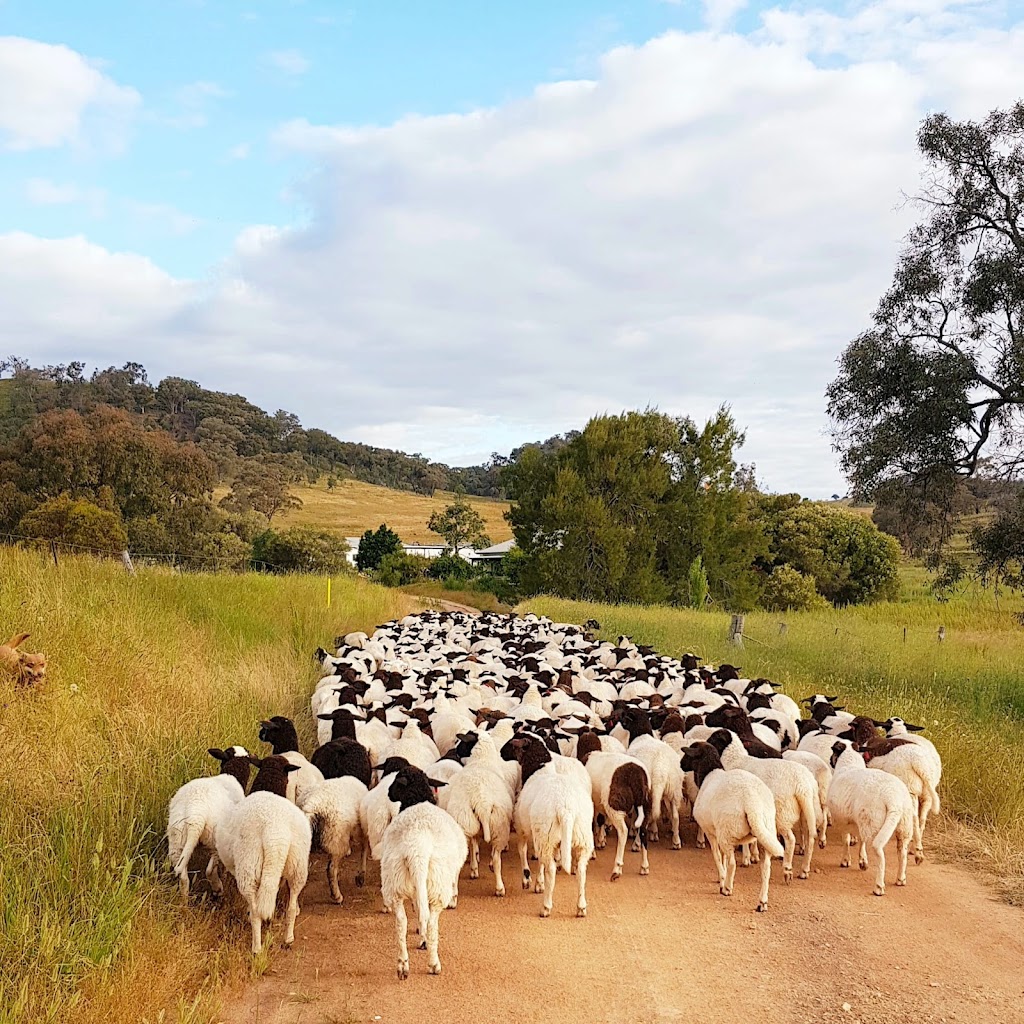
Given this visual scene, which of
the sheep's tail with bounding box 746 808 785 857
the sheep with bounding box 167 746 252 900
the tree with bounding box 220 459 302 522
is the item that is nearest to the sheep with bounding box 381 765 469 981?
the sheep with bounding box 167 746 252 900

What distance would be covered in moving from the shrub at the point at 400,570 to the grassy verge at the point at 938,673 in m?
23.6

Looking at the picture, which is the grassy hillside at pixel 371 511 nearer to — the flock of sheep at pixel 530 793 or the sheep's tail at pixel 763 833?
the flock of sheep at pixel 530 793

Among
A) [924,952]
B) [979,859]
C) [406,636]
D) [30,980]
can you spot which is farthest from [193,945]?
[406,636]

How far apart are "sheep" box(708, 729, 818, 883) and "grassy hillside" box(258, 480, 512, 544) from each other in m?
68.3

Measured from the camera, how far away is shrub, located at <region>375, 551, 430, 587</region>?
2044 inches

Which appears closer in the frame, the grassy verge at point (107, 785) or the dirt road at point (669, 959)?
the grassy verge at point (107, 785)

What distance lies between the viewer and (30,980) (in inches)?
160

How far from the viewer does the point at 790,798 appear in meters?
6.35

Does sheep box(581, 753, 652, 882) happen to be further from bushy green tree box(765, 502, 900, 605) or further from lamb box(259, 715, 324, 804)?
bushy green tree box(765, 502, 900, 605)

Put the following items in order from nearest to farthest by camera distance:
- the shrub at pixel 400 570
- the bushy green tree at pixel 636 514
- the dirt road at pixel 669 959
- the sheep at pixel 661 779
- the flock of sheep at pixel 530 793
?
1. the dirt road at pixel 669 959
2. the flock of sheep at pixel 530 793
3. the sheep at pixel 661 779
4. the bushy green tree at pixel 636 514
5. the shrub at pixel 400 570

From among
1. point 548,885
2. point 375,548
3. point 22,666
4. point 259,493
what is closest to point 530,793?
point 548,885

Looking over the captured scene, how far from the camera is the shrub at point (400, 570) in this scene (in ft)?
170

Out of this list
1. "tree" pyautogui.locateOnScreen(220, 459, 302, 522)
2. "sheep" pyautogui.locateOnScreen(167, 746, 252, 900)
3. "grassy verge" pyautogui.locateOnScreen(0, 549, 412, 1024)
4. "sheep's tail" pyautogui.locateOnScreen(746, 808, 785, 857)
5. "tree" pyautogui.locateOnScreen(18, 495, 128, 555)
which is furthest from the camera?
"tree" pyautogui.locateOnScreen(220, 459, 302, 522)

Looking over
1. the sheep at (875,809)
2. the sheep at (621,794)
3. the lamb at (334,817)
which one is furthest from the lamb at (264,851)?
the sheep at (875,809)
